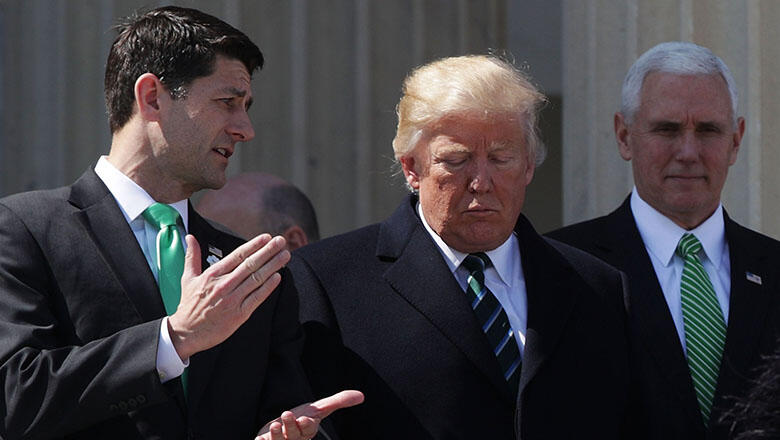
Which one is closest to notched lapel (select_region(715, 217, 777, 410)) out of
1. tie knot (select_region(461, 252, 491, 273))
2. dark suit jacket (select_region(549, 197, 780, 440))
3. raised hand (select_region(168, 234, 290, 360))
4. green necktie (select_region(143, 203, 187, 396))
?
dark suit jacket (select_region(549, 197, 780, 440))

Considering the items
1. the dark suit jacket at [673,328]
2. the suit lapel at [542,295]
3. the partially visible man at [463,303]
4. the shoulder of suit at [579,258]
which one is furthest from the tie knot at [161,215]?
the dark suit jacket at [673,328]

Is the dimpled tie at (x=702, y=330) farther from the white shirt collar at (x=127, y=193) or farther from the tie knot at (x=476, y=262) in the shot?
the white shirt collar at (x=127, y=193)

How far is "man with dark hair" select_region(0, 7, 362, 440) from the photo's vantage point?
3.88 meters

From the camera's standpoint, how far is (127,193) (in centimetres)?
432

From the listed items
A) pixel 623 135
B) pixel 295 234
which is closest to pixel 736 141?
pixel 623 135

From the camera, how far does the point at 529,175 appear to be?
4773 mm

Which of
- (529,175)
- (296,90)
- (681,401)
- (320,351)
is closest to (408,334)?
(320,351)

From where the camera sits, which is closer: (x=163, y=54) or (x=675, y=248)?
(x=163, y=54)

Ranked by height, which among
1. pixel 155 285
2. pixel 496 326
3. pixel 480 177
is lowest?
pixel 496 326

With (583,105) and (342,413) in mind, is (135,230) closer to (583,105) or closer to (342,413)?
(342,413)

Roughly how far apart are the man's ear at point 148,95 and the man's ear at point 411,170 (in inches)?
30.9

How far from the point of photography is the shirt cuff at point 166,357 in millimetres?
3916

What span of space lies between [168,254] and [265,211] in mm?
2356

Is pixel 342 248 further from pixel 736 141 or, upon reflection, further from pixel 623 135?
pixel 736 141
